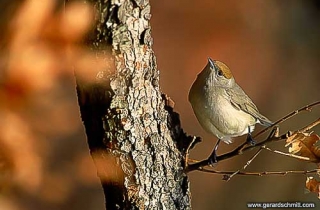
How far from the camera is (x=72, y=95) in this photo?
1.46 m

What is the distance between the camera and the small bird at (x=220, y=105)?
95 centimetres

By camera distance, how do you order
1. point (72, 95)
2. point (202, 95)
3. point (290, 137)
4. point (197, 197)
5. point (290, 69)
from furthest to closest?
point (290, 69), point (197, 197), point (72, 95), point (202, 95), point (290, 137)

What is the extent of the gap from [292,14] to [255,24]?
0.16m

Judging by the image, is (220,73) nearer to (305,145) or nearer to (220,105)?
(220,105)

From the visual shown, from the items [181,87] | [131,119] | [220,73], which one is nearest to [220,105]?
[220,73]

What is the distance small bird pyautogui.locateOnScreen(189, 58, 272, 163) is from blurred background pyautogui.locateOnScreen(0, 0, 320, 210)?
1.22 ft

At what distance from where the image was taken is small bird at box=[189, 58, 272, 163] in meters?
0.95

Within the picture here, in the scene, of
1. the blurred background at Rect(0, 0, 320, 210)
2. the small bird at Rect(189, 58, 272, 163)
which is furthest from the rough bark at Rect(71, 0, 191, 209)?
the blurred background at Rect(0, 0, 320, 210)

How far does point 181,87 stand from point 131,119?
79cm

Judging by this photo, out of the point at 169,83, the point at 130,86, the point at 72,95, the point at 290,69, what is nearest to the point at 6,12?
the point at 72,95

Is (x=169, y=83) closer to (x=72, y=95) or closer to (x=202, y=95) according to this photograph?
(x=72, y=95)

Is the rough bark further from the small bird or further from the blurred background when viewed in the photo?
the blurred background

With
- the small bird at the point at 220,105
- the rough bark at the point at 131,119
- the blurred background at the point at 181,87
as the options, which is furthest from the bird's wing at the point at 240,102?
the blurred background at the point at 181,87

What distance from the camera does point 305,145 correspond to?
712 millimetres
